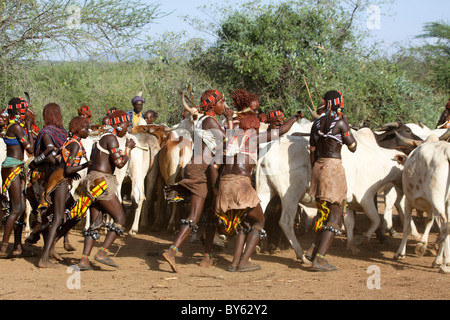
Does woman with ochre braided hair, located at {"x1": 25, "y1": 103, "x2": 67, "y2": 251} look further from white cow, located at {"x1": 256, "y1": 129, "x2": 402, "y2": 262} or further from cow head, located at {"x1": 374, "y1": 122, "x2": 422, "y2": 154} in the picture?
cow head, located at {"x1": 374, "y1": 122, "x2": 422, "y2": 154}

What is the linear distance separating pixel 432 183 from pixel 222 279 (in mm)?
2921

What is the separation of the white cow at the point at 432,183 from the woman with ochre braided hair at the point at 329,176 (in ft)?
3.43

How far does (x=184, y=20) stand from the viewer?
1866cm

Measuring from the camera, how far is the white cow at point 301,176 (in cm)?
845

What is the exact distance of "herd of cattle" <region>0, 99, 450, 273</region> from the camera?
7.87 meters

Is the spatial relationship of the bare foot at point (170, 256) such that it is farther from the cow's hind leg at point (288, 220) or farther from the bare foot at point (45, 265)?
the cow's hind leg at point (288, 220)

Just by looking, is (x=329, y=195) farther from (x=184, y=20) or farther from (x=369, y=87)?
(x=184, y=20)

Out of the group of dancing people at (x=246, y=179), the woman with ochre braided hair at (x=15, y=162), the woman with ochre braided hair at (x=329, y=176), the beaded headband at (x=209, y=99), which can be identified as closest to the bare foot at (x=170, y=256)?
the group of dancing people at (x=246, y=179)

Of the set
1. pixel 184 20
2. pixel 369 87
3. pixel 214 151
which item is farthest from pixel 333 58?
pixel 214 151

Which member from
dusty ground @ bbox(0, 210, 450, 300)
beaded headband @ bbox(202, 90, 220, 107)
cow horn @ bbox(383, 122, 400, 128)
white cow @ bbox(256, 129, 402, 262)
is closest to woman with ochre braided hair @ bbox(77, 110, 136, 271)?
dusty ground @ bbox(0, 210, 450, 300)

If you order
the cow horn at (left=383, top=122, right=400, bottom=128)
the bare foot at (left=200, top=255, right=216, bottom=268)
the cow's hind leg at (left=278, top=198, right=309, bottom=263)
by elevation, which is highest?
the cow horn at (left=383, top=122, right=400, bottom=128)

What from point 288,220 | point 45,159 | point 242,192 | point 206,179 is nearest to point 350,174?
point 288,220

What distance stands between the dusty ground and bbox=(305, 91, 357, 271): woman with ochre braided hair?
1.48 ft

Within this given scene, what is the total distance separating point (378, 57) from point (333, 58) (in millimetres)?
1491
